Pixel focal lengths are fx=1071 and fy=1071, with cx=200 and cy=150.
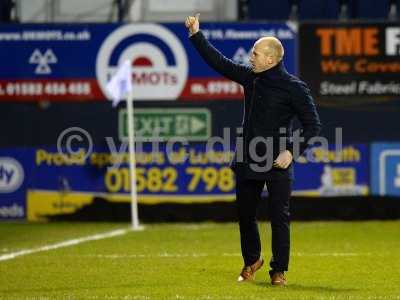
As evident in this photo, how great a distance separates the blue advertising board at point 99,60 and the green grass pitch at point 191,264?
6.87ft

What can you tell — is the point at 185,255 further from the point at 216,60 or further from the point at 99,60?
the point at 99,60

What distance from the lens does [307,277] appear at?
9.27 metres

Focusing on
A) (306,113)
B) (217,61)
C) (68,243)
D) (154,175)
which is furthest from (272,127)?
(154,175)

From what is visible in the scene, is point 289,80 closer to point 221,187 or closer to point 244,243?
point 244,243

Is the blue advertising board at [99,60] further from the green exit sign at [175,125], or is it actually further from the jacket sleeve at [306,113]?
the jacket sleeve at [306,113]

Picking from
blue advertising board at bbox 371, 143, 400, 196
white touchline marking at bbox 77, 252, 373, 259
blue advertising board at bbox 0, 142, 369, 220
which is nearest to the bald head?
white touchline marking at bbox 77, 252, 373, 259

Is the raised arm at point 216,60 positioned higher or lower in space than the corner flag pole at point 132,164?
higher

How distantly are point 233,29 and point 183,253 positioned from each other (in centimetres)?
519

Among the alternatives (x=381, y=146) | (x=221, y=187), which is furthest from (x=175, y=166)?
(x=381, y=146)

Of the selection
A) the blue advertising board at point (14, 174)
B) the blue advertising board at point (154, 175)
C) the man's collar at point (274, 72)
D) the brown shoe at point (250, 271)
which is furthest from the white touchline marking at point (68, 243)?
the man's collar at point (274, 72)

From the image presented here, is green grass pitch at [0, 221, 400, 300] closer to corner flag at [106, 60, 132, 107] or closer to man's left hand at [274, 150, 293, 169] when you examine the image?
man's left hand at [274, 150, 293, 169]

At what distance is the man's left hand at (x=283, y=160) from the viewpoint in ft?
27.6

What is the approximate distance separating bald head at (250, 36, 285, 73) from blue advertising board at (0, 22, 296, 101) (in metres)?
7.49

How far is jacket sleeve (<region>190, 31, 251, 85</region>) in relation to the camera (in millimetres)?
8633
